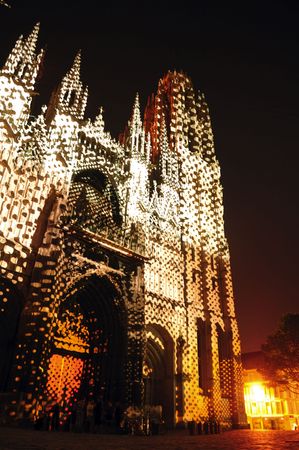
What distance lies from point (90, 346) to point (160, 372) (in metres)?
4.82

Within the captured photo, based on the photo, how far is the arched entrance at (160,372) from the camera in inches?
738

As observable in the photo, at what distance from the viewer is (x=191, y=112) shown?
102ft

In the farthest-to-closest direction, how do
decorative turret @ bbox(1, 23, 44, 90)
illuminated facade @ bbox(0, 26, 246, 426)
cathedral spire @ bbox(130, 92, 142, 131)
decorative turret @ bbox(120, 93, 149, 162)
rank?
cathedral spire @ bbox(130, 92, 142, 131)
decorative turret @ bbox(120, 93, 149, 162)
decorative turret @ bbox(1, 23, 44, 90)
illuminated facade @ bbox(0, 26, 246, 426)

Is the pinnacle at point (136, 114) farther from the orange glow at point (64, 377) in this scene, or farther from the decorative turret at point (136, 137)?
→ the orange glow at point (64, 377)

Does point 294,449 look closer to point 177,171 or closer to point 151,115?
point 177,171

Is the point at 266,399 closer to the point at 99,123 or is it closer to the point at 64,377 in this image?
the point at 64,377

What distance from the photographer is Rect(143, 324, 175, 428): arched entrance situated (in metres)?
18.7

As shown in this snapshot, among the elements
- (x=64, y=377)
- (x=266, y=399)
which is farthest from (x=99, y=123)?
(x=266, y=399)

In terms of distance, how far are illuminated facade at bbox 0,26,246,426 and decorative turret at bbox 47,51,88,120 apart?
79 mm

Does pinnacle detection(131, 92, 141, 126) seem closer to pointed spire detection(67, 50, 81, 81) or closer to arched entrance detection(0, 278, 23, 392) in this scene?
pointed spire detection(67, 50, 81, 81)

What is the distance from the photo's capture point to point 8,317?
14320 millimetres

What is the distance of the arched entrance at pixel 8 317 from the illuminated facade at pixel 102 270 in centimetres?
4

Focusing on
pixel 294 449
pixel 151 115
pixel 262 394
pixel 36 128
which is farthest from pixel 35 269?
pixel 262 394

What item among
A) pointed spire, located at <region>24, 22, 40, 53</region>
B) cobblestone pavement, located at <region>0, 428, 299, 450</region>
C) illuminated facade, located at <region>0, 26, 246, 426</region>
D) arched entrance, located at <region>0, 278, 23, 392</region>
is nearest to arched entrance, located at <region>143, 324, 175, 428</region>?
illuminated facade, located at <region>0, 26, 246, 426</region>
